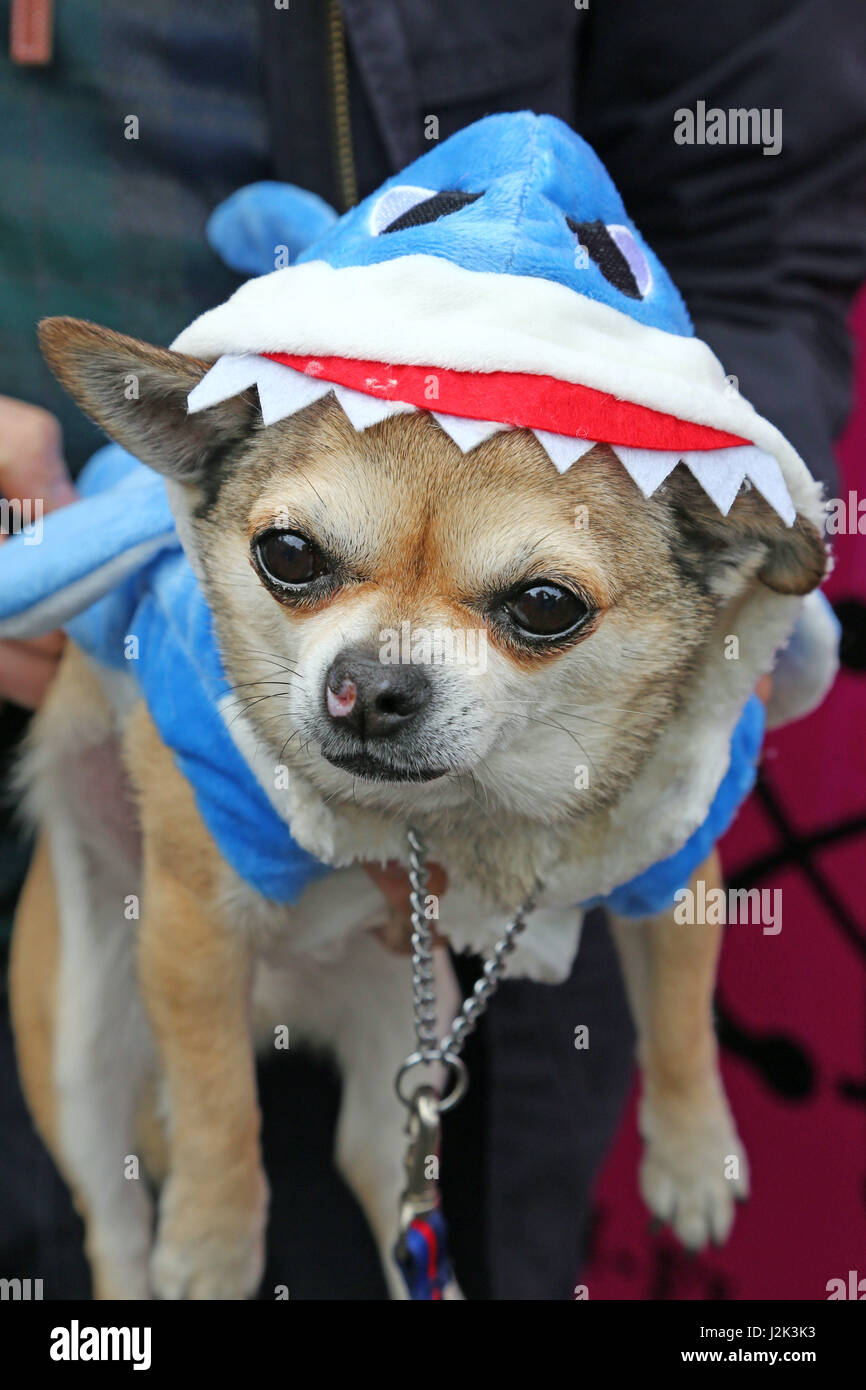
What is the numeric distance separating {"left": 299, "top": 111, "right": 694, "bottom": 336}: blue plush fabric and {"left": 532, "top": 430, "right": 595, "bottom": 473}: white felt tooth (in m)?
0.12

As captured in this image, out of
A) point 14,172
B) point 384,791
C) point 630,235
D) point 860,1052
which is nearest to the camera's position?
point 630,235

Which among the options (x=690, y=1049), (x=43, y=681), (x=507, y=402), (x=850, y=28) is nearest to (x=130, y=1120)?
(x=43, y=681)

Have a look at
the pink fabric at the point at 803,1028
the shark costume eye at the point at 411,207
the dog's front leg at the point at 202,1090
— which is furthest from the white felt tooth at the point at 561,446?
the pink fabric at the point at 803,1028

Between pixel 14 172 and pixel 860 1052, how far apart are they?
2.32 meters

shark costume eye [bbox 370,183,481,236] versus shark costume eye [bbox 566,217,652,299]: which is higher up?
shark costume eye [bbox 370,183,481,236]

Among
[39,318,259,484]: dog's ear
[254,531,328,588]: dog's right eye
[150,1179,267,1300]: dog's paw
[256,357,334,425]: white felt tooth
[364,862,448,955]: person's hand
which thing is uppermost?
[39,318,259,484]: dog's ear

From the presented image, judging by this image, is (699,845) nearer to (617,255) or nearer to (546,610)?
(546,610)

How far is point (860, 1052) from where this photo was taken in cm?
242

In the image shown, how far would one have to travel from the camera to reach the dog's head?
37.6 inches

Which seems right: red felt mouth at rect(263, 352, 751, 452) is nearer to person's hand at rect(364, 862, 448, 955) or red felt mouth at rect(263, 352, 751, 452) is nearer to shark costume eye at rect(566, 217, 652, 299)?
shark costume eye at rect(566, 217, 652, 299)

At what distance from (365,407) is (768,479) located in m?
0.36

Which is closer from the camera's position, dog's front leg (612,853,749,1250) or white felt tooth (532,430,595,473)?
white felt tooth (532,430,595,473)

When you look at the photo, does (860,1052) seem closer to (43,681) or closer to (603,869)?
(603,869)

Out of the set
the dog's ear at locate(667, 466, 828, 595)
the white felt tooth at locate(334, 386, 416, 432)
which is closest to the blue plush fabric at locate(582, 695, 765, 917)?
the dog's ear at locate(667, 466, 828, 595)
